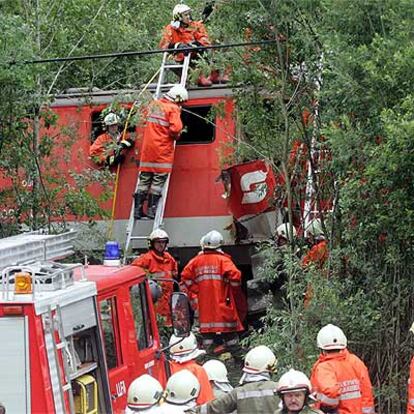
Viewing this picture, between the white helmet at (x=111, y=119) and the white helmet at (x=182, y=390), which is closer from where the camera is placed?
the white helmet at (x=182, y=390)

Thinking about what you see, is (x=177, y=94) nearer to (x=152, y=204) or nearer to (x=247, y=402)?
(x=152, y=204)

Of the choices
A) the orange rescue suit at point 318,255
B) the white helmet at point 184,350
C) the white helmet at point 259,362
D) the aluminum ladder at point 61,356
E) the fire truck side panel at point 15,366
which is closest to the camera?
the fire truck side panel at point 15,366

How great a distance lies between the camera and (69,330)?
5.74 meters

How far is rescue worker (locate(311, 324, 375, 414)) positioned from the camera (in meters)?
7.02

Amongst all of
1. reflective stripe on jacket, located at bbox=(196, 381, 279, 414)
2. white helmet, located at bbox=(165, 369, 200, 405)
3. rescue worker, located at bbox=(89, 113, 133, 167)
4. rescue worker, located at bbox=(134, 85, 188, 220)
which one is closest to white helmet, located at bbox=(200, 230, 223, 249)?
rescue worker, located at bbox=(134, 85, 188, 220)

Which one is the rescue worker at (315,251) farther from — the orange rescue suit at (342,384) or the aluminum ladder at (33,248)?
the aluminum ladder at (33,248)

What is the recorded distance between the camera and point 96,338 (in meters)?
6.14

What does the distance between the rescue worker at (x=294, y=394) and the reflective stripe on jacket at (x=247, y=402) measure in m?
0.30

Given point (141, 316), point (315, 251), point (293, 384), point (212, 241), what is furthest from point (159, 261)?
point (293, 384)

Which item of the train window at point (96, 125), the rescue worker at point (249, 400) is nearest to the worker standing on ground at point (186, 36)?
the train window at point (96, 125)

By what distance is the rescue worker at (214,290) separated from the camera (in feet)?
38.4

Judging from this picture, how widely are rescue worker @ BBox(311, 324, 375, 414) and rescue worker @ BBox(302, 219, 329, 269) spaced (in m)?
1.89

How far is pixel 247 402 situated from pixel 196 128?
23.6 ft

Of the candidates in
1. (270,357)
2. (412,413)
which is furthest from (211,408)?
(412,413)
